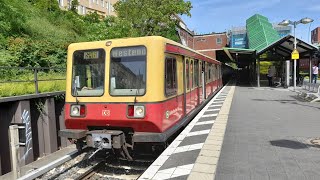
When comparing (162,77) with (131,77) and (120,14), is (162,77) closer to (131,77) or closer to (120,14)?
(131,77)

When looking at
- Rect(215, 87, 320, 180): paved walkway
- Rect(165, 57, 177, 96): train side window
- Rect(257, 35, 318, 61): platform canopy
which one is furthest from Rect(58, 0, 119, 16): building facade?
Rect(165, 57, 177, 96): train side window

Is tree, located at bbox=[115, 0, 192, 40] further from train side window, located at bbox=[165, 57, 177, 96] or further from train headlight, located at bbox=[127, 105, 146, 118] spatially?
train headlight, located at bbox=[127, 105, 146, 118]

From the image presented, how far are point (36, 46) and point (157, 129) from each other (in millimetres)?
11718

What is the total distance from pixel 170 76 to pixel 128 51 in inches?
47.5

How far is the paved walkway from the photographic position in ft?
17.4

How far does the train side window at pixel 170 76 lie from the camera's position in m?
7.23

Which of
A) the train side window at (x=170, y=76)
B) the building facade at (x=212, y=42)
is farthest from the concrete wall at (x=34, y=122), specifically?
the building facade at (x=212, y=42)

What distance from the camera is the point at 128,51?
6984 mm

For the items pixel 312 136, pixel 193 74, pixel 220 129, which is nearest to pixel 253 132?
pixel 220 129

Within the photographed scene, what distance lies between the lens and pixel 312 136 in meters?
7.94

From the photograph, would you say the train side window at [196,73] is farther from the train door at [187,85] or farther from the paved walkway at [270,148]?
the paved walkway at [270,148]

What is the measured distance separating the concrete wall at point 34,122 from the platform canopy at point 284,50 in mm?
18109

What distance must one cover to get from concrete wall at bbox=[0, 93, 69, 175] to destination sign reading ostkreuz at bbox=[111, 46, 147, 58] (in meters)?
3.13

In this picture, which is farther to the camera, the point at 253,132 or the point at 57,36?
the point at 57,36
